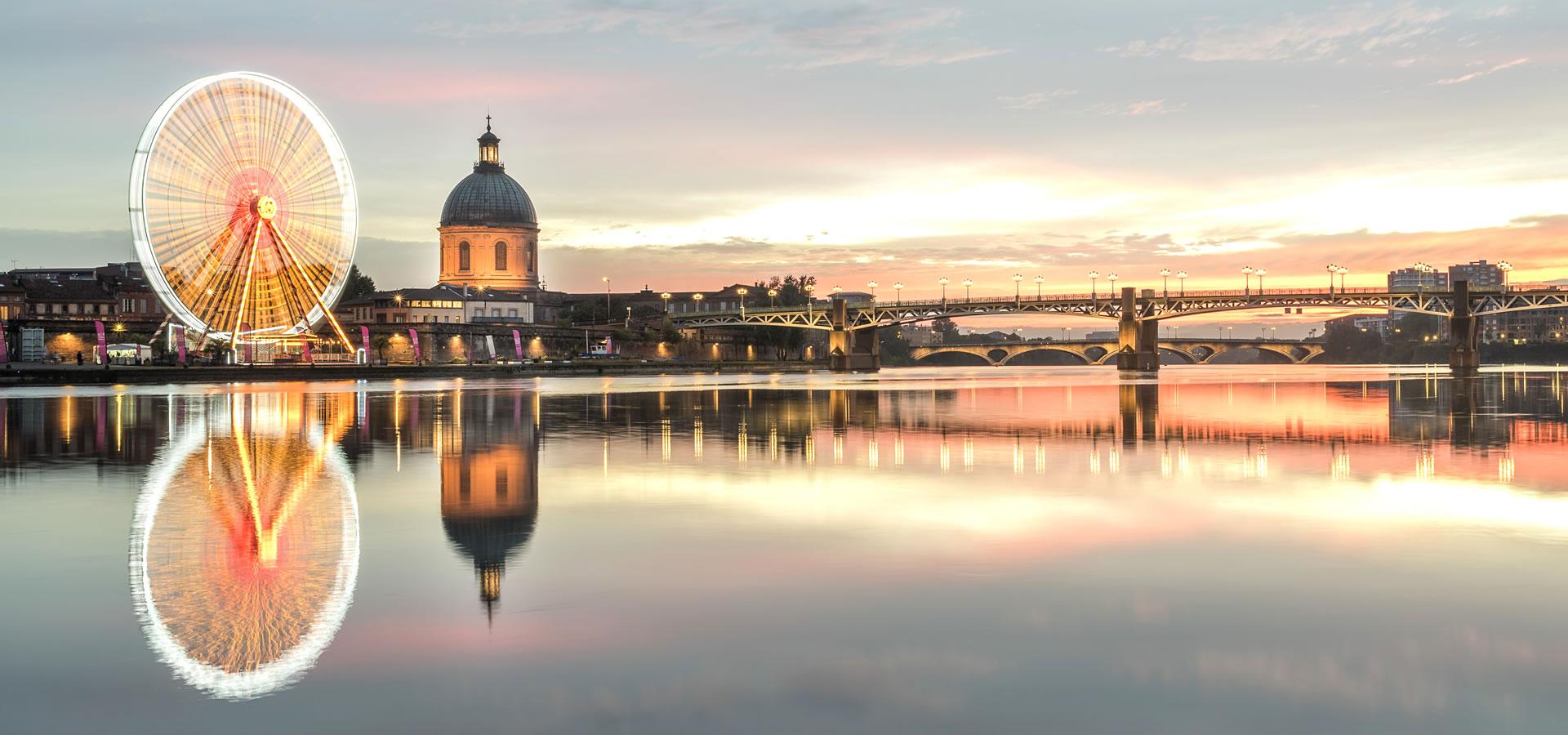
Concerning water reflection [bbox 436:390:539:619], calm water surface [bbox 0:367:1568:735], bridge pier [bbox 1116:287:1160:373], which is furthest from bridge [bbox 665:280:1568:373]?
calm water surface [bbox 0:367:1568:735]

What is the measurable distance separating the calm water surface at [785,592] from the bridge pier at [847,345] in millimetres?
150738

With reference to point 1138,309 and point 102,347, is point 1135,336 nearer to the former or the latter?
point 1138,309

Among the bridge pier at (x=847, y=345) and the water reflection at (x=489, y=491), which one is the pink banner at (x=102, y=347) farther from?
the bridge pier at (x=847, y=345)

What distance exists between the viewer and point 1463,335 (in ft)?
524

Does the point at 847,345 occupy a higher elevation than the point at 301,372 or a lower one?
higher

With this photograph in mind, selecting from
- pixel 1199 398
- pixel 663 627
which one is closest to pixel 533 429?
pixel 663 627

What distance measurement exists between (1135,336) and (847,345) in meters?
38.9

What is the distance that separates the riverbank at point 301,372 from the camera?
87.9 meters

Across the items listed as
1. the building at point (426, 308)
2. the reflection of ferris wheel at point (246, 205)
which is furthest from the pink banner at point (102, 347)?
the building at point (426, 308)

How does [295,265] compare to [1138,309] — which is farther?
[1138,309]

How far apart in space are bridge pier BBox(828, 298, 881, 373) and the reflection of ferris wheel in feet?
301

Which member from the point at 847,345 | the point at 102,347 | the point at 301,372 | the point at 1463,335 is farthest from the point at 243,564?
the point at 847,345

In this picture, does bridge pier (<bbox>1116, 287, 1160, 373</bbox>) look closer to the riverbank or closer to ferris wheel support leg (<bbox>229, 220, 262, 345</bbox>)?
the riverbank

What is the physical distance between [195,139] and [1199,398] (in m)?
58.5
